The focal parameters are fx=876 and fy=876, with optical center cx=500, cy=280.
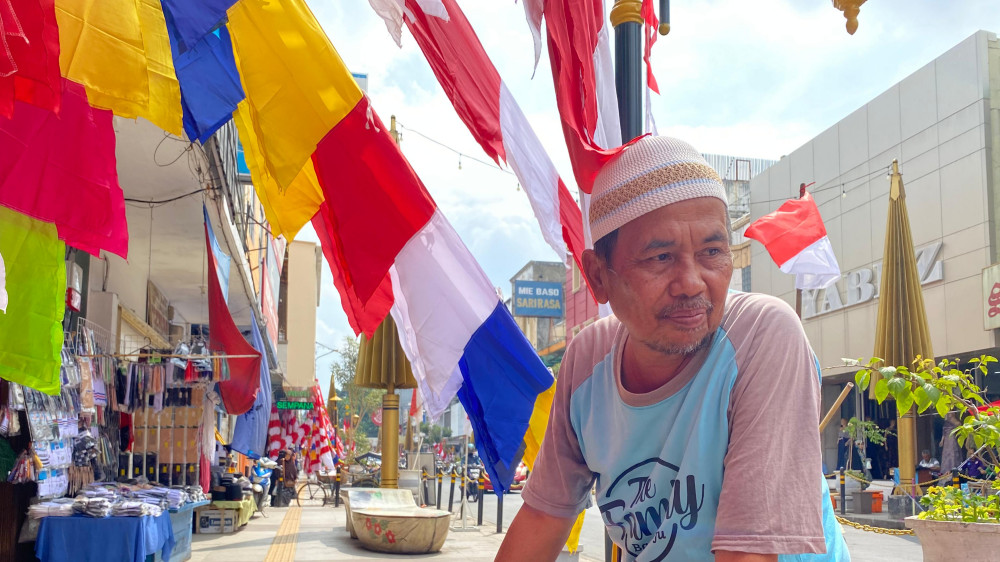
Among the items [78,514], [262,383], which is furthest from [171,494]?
[262,383]

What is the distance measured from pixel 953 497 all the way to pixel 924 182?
25.4 metres

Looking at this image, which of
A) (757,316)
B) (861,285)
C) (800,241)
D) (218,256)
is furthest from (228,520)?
(861,285)

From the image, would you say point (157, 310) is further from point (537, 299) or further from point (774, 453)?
Result: point (537, 299)

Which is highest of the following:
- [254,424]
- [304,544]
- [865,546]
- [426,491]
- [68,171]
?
[68,171]

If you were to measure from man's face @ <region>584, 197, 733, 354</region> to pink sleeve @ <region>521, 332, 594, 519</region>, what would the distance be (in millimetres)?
296

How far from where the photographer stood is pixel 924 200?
1105 inches

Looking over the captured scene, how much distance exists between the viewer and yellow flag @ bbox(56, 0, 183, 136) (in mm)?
3873

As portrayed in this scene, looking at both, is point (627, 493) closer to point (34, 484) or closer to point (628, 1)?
point (628, 1)

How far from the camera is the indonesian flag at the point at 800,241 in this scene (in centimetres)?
992

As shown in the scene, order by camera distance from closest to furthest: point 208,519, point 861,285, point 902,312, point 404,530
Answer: point 404,530
point 902,312
point 208,519
point 861,285

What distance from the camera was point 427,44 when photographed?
462cm

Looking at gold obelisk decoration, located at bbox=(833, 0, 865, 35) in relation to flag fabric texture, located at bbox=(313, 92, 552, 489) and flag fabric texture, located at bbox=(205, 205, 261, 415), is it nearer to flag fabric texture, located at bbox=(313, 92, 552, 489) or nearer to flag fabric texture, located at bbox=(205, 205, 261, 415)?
flag fabric texture, located at bbox=(313, 92, 552, 489)

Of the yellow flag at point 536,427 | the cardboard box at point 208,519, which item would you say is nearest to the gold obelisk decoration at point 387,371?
the cardboard box at point 208,519

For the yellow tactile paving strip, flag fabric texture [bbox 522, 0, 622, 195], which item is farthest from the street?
flag fabric texture [bbox 522, 0, 622, 195]
